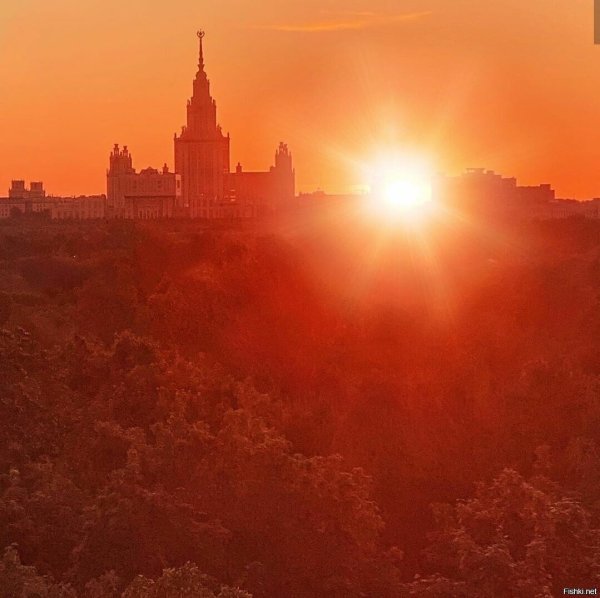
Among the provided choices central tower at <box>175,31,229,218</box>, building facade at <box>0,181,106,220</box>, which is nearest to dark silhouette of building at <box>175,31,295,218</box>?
central tower at <box>175,31,229,218</box>

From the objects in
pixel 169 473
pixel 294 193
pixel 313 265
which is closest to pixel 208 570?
pixel 169 473

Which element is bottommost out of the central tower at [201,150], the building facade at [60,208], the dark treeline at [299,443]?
the dark treeline at [299,443]

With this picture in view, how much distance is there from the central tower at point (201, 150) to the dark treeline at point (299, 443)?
3585 inches

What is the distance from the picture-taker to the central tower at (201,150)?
116 metres

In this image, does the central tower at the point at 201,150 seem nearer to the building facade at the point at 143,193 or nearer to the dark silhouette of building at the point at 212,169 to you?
the dark silhouette of building at the point at 212,169

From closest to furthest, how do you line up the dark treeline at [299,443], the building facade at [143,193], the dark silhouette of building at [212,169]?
the dark treeline at [299,443] → the building facade at [143,193] → the dark silhouette of building at [212,169]

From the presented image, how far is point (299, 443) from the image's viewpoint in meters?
13.2

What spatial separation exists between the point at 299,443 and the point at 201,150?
354ft

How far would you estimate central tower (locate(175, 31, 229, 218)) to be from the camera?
380 ft

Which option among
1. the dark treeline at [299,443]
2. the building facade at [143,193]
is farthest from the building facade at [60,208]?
the dark treeline at [299,443]

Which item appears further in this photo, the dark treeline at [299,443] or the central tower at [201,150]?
the central tower at [201,150]

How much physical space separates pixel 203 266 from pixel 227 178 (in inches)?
3584

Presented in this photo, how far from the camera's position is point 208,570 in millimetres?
9578

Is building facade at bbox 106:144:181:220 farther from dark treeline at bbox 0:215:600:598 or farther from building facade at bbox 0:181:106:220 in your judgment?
dark treeline at bbox 0:215:600:598
